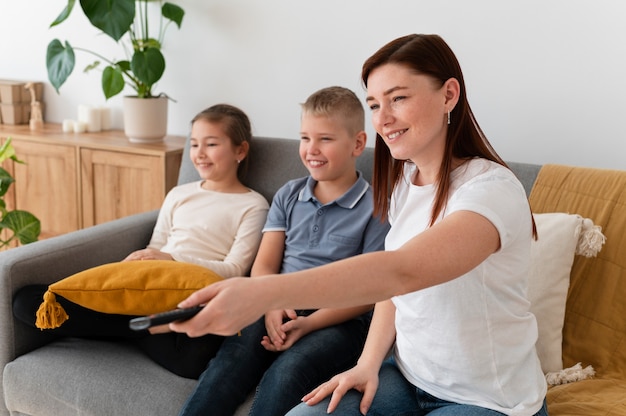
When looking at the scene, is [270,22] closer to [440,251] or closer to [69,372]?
[69,372]

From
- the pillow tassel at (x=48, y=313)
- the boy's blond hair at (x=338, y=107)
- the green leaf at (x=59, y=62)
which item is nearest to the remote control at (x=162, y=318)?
the pillow tassel at (x=48, y=313)

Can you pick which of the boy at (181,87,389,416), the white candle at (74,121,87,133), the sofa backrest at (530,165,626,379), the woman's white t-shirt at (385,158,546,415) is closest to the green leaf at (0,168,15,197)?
the white candle at (74,121,87,133)

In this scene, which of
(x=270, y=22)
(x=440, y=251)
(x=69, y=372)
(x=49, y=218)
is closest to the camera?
(x=440, y=251)

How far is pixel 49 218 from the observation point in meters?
2.91

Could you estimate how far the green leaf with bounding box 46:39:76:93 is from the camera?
2717mm

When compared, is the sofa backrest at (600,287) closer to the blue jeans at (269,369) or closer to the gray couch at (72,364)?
the gray couch at (72,364)

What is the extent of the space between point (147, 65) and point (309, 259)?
3.83 feet

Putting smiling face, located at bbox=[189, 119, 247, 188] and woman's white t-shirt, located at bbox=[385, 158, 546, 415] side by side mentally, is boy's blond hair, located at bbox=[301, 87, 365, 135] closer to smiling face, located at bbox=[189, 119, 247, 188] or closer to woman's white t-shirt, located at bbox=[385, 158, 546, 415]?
smiling face, located at bbox=[189, 119, 247, 188]

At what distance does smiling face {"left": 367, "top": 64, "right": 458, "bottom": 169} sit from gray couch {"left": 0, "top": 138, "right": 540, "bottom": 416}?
71cm

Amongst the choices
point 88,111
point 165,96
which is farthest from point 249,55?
point 88,111

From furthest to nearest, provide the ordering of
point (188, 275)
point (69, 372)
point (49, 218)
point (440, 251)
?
point (49, 218), point (69, 372), point (188, 275), point (440, 251)

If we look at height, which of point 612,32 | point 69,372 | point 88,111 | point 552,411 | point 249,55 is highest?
point 612,32

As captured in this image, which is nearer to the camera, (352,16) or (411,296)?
(411,296)

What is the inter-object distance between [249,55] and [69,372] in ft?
4.92
